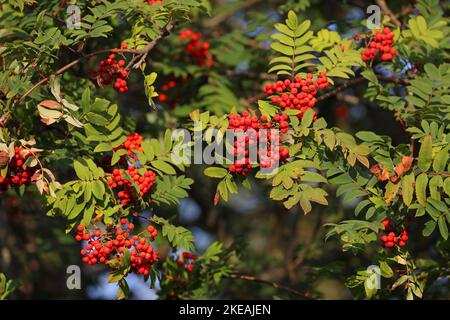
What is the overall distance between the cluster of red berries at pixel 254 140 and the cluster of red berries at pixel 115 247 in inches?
23.6

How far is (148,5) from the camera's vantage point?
3.70 metres

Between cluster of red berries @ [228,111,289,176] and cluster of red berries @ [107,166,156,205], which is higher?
cluster of red berries @ [228,111,289,176]

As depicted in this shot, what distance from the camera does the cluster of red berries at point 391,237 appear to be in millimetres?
3316

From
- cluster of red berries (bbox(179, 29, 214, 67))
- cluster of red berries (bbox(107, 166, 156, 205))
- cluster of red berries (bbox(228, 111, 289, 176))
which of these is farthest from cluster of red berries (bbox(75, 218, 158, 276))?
cluster of red berries (bbox(179, 29, 214, 67))

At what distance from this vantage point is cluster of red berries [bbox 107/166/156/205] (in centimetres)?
345

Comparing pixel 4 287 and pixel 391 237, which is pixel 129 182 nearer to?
pixel 4 287

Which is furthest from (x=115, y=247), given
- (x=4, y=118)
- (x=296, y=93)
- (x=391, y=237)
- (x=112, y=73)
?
(x=391, y=237)

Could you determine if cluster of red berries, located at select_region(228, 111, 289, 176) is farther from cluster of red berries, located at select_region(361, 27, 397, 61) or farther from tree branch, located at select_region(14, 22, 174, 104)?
cluster of red berries, located at select_region(361, 27, 397, 61)

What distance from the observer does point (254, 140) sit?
10.4 feet

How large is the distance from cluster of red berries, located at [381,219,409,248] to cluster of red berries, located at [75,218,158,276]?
1.16m

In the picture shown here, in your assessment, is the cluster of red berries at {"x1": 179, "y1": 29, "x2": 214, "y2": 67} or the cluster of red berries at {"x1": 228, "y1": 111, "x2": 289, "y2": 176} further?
the cluster of red berries at {"x1": 179, "y1": 29, "x2": 214, "y2": 67}

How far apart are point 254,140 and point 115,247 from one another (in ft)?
2.82
